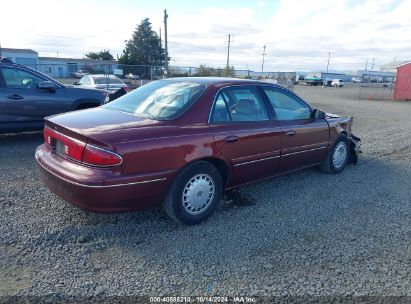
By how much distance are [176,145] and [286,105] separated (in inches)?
84.0

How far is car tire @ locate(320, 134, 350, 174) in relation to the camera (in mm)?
5545

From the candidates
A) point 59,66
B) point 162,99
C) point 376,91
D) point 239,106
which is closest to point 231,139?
point 239,106

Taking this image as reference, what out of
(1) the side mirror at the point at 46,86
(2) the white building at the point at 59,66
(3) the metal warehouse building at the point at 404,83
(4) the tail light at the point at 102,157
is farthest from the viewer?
(3) the metal warehouse building at the point at 404,83

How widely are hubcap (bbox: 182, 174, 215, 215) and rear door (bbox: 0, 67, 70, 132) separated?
461cm

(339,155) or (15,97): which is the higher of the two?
(15,97)

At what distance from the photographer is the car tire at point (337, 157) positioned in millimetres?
5545

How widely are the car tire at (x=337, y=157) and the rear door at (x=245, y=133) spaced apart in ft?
4.64

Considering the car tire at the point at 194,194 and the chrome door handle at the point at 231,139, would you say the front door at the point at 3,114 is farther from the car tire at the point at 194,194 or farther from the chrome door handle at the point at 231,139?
the chrome door handle at the point at 231,139

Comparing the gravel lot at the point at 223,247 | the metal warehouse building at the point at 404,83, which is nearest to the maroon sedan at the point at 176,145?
the gravel lot at the point at 223,247

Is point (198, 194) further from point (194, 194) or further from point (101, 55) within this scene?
point (101, 55)

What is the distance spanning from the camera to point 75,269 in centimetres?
285

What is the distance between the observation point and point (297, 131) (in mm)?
4719

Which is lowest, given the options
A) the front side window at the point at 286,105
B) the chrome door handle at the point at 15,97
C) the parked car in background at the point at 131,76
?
the parked car in background at the point at 131,76

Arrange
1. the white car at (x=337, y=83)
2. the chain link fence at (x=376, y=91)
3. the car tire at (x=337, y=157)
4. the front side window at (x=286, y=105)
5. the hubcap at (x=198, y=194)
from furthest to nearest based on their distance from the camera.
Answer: the white car at (x=337, y=83), the chain link fence at (x=376, y=91), the car tire at (x=337, y=157), the front side window at (x=286, y=105), the hubcap at (x=198, y=194)
